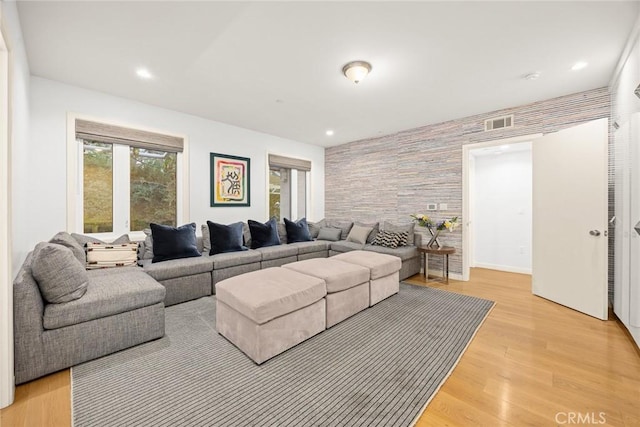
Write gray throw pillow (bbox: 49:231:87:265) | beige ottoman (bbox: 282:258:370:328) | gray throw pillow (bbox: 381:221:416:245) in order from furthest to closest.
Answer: gray throw pillow (bbox: 381:221:416:245) → beige ottoman (bbox: 282:258:370:328) → gray throw pillow (bbox: 49:231:87:265)

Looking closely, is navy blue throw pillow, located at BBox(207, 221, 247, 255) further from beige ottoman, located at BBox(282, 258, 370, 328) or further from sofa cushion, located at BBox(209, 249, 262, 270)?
beige ottoman, located at BBox(282, 258, 370, 328)

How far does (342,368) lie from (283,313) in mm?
572

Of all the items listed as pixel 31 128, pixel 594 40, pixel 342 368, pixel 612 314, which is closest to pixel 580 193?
pixel 612 314

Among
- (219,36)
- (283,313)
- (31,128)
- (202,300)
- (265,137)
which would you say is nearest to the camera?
(283,313)

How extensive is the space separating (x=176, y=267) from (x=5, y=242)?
1.60 metres

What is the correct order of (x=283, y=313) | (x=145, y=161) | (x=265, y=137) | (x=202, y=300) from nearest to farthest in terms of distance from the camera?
(x=283, y=313) < (x=202, y=300) < (x=145, y=161) < (x=265, y=137)

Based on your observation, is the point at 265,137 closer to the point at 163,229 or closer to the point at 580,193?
the point at 163,229

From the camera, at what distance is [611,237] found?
2969 millimetres

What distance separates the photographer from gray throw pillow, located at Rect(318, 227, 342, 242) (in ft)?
17.5

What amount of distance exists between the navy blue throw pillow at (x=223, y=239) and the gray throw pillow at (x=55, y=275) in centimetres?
182

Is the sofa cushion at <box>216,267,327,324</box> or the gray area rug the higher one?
the sofa cushion at <box>216,267,327,324</box>

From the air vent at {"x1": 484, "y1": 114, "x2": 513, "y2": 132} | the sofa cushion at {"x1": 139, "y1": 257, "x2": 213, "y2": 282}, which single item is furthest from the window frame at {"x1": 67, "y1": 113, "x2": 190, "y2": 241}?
the air vent at {"x1": 484, "y1": 114, "x2": 513, "y2": 132}

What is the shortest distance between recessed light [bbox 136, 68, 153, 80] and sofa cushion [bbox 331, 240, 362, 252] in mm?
3613

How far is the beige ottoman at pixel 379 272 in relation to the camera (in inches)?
120
